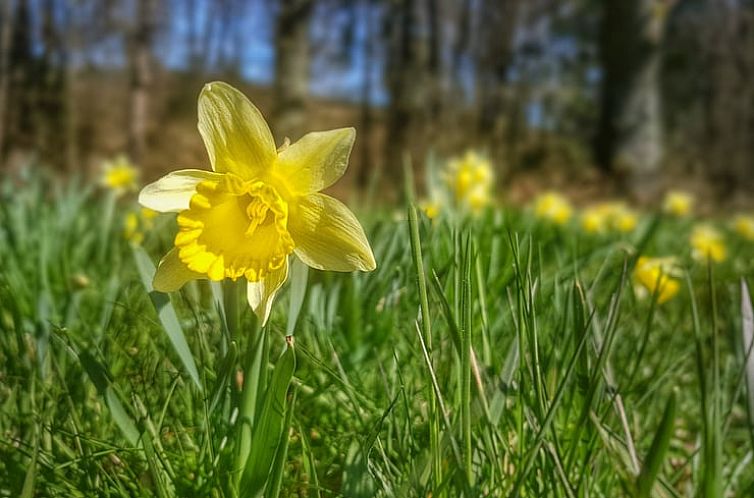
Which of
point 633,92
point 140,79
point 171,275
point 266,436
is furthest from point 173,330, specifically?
point 633,92

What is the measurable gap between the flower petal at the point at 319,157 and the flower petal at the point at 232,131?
26 millimetres

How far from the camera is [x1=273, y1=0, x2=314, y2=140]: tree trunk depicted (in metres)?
6.59

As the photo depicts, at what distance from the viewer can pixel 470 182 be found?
8.42ft

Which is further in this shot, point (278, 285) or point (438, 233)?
point (438, 233)

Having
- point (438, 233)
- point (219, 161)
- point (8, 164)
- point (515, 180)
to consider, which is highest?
point (219, 161)

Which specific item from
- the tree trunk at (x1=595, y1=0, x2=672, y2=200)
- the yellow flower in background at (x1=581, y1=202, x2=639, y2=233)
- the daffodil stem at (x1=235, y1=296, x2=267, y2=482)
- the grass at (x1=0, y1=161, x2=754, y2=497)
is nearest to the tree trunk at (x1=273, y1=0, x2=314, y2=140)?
the yellow flower in background at (x1=581, y1=202, x2=639, y2=233)

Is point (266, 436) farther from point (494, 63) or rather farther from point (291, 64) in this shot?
point (494, 63)

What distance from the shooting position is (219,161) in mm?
691

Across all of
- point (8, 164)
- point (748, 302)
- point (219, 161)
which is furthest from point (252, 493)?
point (8, 164)

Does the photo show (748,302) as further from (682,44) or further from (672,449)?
(682,44)

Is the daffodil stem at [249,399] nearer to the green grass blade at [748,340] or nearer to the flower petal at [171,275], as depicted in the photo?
the flower petal at [171,275]

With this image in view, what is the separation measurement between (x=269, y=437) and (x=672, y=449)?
2.33ft

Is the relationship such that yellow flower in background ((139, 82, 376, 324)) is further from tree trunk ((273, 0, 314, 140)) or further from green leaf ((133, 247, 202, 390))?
tree trunk ((273, 0, 314, 140))

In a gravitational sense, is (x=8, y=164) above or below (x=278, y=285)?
below
